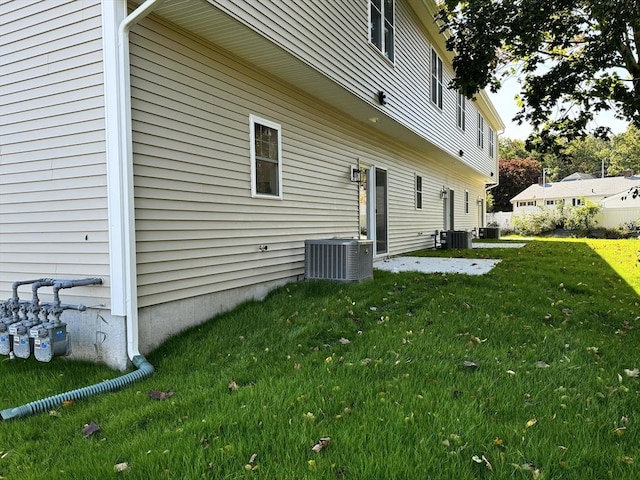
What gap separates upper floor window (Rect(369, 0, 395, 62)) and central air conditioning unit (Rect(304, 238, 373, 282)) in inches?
147

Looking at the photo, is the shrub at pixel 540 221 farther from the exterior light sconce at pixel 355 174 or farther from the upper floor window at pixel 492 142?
the exterior light sconce at pixel 355 174

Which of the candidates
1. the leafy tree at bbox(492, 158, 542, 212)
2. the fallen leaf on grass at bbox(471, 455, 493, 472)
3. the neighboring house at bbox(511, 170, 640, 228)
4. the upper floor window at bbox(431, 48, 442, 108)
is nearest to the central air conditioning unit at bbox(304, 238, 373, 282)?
the fallen leaf on grass at bbox(471, 455, 493, 472)

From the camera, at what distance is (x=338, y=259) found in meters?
6.36

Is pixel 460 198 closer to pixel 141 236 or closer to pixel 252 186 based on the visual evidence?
pixel 252 186

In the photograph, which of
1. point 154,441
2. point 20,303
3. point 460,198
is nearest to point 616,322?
point 154,441

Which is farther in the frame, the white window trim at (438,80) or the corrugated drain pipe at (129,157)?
the white window trim at (438,80)

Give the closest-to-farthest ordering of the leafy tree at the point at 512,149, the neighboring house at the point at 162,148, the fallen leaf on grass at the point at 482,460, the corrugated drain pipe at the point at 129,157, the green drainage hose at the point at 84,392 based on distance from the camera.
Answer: the fallen leaf on grass at the point at 482,460 < the green drainage hose at the point at 84,392 < the corrugated drain pipe at the point at 129,157 < the neighboring house at the point at 162,148 < the leafy tree at the point at 512,149

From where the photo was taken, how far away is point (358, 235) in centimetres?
884

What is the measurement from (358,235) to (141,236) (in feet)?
17.2

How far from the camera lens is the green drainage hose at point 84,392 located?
3.02m

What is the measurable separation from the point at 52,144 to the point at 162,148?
1049mm

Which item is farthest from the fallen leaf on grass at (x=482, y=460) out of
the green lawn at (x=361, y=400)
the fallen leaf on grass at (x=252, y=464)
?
the fallen leaf on grass at (x=252, y=464)

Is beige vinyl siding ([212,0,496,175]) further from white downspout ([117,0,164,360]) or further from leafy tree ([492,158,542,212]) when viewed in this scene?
leafy tree ([492,158,542,212])

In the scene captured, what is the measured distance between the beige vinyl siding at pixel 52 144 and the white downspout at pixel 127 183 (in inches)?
10.2
